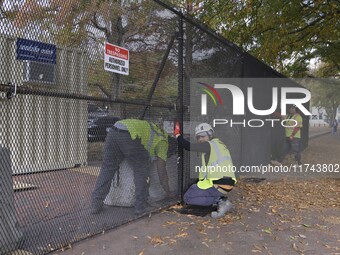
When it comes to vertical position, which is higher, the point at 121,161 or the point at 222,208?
the point at 121,161

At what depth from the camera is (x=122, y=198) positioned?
5.25 m

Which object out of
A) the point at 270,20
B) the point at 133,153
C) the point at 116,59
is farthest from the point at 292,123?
the point at 116,59

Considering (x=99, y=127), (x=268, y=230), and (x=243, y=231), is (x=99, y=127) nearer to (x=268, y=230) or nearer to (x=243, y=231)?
(x=243, y=231)

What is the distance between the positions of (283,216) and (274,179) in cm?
325

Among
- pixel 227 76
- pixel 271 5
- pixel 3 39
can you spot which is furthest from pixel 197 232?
pixel 271 5

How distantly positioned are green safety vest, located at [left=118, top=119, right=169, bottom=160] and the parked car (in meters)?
0.19

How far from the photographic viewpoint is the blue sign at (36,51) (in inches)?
128

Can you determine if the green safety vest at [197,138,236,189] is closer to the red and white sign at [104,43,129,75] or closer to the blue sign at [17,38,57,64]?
the red and white sign at [104,43,129,75]

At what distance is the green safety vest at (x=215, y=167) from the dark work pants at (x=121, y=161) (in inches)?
36.5

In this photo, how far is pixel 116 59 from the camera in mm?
4227

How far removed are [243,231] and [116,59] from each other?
2621 mm

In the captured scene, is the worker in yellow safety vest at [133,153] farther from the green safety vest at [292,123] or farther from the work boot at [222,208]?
the green safety vest at [292,123]

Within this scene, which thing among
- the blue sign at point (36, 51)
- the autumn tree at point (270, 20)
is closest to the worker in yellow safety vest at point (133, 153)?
the blue sign at point (36, 51)

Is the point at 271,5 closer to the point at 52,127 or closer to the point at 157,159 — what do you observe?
the point at 157,159
